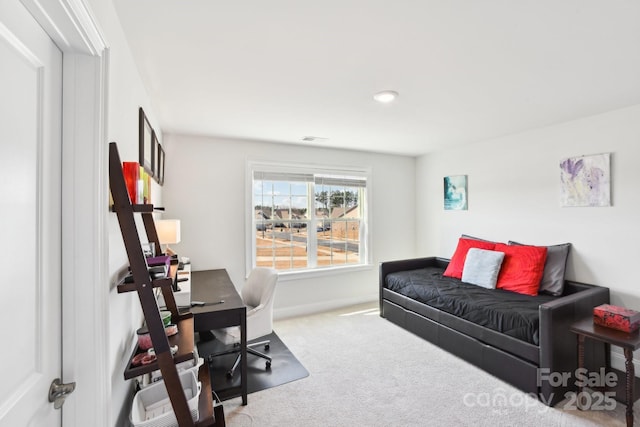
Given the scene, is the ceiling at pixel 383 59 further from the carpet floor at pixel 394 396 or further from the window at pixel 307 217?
the carpet floor at pixel 394 396

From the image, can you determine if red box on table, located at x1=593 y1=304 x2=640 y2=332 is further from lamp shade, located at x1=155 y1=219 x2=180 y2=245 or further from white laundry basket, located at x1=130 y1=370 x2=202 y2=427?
lamp shade, located at x1=155 y1=219 x2=180 y2=245

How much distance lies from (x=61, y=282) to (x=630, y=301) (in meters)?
4.04

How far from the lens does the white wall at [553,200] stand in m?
2.75

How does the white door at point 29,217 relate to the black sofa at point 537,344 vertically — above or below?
above

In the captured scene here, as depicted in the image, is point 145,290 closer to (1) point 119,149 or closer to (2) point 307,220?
(1) point 119,149

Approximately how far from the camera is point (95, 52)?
1106mm

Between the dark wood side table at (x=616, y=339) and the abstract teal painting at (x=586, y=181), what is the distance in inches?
46.8

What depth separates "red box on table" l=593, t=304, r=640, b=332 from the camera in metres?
2.17

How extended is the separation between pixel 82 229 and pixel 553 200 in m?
3.97

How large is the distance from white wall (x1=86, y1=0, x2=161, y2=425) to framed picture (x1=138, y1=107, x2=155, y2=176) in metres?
0.14

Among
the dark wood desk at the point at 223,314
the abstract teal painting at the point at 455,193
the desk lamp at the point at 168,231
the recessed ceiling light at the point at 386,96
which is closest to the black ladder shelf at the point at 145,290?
the dark wood desk at the point at 223,314

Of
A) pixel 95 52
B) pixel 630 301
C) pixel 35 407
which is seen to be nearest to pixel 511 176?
pixel 630 301

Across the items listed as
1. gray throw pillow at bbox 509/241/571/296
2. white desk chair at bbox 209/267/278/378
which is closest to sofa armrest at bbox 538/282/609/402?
gray throw pillow at bbox 509/241/571/296

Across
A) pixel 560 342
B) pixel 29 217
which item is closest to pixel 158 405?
pixel 29 217
